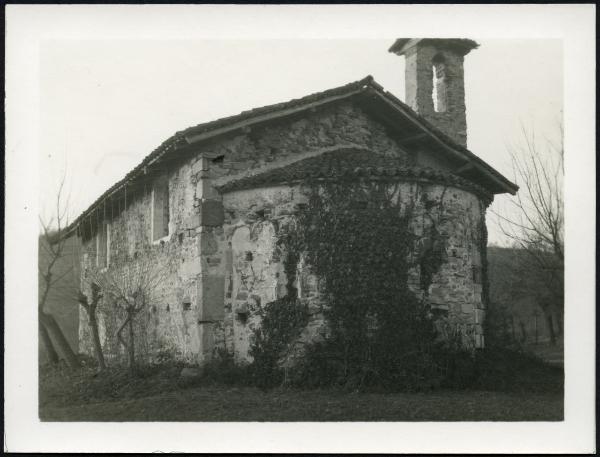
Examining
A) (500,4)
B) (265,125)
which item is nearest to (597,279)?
(500,4)

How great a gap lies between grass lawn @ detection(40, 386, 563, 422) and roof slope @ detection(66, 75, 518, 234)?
4099 mm

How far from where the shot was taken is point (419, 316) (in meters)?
11.7

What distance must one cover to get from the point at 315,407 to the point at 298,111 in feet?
17.8

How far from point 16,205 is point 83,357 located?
9.01 meters

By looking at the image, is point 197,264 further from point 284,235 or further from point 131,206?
point 131,206

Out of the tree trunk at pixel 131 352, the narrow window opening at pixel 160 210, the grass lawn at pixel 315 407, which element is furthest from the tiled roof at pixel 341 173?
the grass lawn at pixel 315 407

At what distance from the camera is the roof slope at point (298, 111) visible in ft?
40.7

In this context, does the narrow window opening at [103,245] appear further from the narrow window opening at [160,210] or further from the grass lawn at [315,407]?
the grass lawn at [315,407]

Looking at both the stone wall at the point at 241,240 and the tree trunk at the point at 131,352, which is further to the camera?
the tree trunk at the point at 131,352

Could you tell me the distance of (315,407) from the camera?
10.1 metres

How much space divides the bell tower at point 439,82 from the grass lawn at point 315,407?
752cm

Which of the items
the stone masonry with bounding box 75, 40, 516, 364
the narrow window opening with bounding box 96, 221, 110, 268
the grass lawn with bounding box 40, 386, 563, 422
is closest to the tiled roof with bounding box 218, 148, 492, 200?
the stone masonry with bounding box 75, 40, 516, 364

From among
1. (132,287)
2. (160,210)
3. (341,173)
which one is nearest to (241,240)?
(341,173)

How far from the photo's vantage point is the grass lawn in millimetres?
9781
